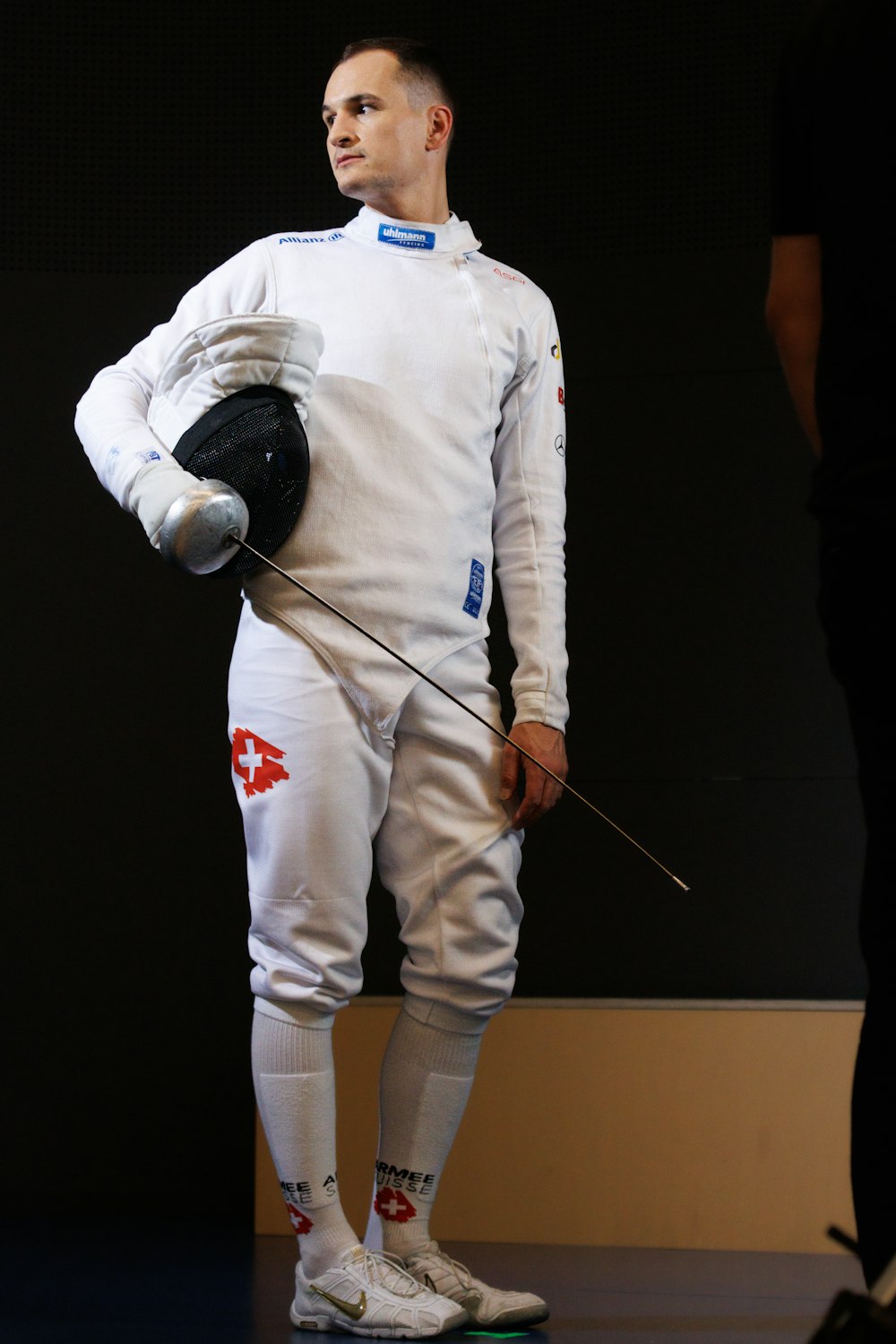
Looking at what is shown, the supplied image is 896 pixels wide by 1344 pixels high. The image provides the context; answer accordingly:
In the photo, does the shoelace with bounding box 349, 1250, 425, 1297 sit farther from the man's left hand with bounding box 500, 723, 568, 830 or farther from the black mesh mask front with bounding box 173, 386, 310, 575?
the black mesh mask front with bounding box 173, 386, 310, 575

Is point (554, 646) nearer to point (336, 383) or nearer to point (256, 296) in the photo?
point (336, 383)

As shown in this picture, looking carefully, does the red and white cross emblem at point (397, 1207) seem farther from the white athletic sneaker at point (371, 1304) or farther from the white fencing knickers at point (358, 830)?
the white fencing knickers at point (358, 830)

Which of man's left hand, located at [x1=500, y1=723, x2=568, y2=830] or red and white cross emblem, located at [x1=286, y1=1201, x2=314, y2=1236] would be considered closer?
red and white cross emblem, located at [x1=286, y1=1201, x2=314, y2=1236]

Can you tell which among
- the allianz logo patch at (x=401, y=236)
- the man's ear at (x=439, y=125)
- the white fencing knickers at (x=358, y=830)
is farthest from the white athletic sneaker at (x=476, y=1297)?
the man's ear at (x=439, y=125)

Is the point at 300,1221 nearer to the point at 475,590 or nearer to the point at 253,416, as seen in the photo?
the point at 475,590

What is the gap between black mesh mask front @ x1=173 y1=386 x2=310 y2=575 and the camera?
1.71 meters

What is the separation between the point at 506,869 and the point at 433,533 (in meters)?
0.45

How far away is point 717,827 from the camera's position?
2592mm

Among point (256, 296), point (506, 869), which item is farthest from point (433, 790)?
point (256, 296)

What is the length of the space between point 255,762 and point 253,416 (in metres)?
0.43

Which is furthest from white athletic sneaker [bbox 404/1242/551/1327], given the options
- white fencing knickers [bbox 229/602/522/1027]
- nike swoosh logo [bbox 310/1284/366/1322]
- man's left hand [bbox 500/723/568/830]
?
man's left hand [bbox 500/723/568/830]

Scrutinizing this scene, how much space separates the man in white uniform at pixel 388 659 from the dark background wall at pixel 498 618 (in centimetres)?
73

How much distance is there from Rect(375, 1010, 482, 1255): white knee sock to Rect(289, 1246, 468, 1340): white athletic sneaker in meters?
0.08

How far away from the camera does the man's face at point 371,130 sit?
6.46ft
